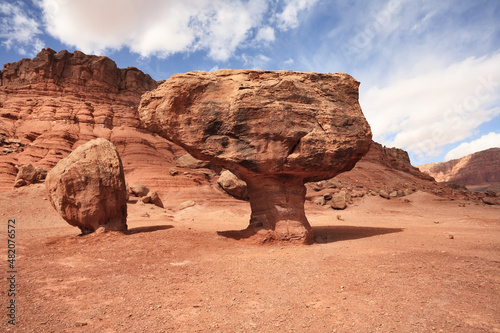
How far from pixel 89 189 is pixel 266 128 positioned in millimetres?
5592

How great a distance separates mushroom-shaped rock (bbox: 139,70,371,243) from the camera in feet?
26.7

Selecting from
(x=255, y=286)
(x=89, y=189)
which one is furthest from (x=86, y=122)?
(x=255, y=286)

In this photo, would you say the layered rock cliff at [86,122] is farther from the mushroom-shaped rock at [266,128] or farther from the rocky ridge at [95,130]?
the mushroom-shaped rock at [266,128]

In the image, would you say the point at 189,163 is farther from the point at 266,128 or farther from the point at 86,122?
the point at 266,128

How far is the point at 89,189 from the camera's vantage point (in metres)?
8.41

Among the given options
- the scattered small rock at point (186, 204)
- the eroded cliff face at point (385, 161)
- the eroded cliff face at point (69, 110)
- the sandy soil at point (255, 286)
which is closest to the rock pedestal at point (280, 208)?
the sandy soil at point (255, 286)

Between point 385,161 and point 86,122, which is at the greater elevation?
point 86,122

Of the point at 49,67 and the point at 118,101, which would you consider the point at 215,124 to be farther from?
the point at 49,67

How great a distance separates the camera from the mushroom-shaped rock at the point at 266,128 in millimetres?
8141

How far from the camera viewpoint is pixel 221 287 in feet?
14.5

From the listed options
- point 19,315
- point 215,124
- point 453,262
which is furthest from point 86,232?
point 453,262

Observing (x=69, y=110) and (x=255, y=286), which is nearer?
(x=255, y=286)

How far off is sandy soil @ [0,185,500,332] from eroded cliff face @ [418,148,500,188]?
87.3 m

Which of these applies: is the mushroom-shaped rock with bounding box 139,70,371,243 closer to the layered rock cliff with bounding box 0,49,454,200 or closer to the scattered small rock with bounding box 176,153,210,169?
the layered rock cliff with bounding box 0,49,454,200
